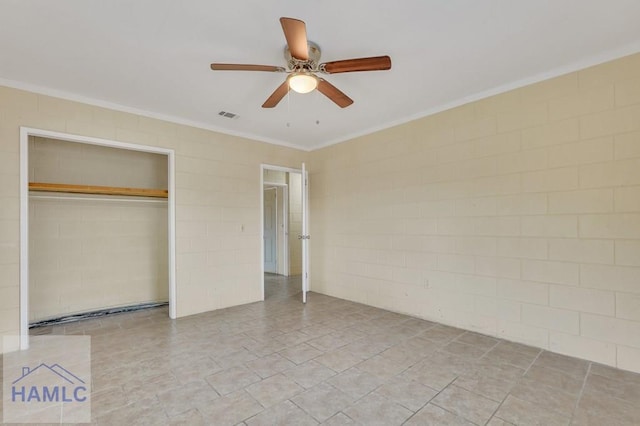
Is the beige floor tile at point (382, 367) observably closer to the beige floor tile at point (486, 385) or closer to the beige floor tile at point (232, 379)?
the beige floor tile at point (486, 385)

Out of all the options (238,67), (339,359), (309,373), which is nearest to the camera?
(238,67)

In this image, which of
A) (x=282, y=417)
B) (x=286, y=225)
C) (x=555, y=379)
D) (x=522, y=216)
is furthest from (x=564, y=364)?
(x=286, y=225)

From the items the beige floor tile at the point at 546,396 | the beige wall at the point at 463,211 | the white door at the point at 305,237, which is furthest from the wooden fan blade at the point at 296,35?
the beige floor tile at the point at 546,396

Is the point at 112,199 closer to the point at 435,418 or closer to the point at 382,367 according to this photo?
the point at 382,367

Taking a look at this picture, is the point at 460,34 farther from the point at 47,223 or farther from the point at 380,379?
the point at 47,223

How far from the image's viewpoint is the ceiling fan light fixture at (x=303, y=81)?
7.52 feet

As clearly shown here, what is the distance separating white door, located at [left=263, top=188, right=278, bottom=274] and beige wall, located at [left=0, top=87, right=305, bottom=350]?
236 cm

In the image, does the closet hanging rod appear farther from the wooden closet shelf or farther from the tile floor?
the tile floor

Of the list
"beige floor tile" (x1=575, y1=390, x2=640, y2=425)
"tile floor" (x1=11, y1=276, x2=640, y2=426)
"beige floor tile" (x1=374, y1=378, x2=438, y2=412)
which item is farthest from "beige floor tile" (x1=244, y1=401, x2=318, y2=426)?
"beige floor tile" (x1=575, y1=390, x2=640, y2=425)

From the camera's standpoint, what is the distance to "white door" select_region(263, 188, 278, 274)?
739 centimetres

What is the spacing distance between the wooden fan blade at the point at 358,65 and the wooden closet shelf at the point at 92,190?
3.17 meters

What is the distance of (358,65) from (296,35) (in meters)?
0.52

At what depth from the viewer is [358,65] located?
2.12 meters

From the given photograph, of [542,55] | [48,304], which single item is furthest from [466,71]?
[48,304]
